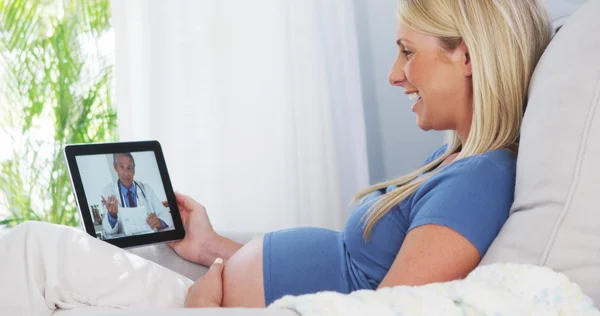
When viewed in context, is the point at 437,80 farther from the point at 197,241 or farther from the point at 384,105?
the point at 384,105

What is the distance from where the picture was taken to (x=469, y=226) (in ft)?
3.34

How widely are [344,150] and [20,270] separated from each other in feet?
4.77

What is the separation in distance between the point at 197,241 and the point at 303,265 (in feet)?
1.11

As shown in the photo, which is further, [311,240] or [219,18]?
[219,18]

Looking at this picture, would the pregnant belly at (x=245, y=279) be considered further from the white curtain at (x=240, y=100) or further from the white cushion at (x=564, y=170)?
the white curtain at (x=240, y=100)

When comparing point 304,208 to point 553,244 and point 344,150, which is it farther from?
point 553,244

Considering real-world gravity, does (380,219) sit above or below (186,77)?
below

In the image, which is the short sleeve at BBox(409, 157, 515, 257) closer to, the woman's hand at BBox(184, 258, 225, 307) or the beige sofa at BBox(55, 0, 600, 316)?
the beige sofa at BBox(55, 0, 600, 316)

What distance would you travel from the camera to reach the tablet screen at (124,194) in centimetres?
141

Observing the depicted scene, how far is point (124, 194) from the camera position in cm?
146

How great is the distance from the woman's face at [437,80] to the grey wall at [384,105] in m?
1.20

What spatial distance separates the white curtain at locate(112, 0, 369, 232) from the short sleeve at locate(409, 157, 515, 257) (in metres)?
1.21

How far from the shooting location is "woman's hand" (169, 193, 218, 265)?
149 cm

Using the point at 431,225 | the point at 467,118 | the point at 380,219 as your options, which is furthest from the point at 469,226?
the point at 467,118
